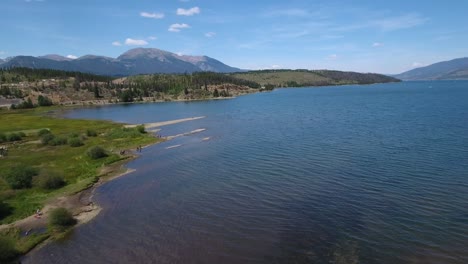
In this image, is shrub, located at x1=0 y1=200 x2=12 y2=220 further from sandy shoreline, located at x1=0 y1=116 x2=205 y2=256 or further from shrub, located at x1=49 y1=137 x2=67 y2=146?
shrub, located at x1=49 y1=137 x2=67 y2=146

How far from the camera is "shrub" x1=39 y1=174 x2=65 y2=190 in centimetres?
4788

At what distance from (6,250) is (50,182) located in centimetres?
1980

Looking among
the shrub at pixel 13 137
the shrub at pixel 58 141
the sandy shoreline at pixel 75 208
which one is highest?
the sandy shoreline at pixel 75 208

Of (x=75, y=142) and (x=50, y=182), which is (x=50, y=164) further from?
(x=75, y=142)

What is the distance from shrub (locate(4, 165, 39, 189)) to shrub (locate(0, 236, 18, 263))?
19615 millimetres

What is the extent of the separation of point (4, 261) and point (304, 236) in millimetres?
23931

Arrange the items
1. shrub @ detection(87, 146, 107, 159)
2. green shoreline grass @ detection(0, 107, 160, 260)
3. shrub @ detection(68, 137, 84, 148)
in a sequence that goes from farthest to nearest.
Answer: shrub @ detection(68, 137, 84, 148), shrub @ detection(87, 146, 107, 159), green shoreline grass @ detection(0, 107, 160, 260)

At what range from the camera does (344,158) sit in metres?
56.1

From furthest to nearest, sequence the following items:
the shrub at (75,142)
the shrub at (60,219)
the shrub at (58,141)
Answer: the shrub at (58,141)
the shrub at (75,142)
the shrub at (60,219)

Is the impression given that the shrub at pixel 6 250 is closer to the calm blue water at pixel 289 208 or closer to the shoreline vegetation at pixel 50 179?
the shoreline vegetation at pixel 50 179

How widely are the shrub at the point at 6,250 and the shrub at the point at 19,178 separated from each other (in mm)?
19615

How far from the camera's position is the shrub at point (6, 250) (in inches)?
1143

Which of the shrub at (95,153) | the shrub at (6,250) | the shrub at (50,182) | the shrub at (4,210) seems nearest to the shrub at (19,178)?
the shrub at (50,182)

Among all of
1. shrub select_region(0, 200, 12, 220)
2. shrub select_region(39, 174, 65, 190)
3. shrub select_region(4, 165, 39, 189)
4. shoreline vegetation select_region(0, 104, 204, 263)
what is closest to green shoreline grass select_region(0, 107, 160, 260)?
shoreline vegetation select_region(0, 104, 204, 263)
